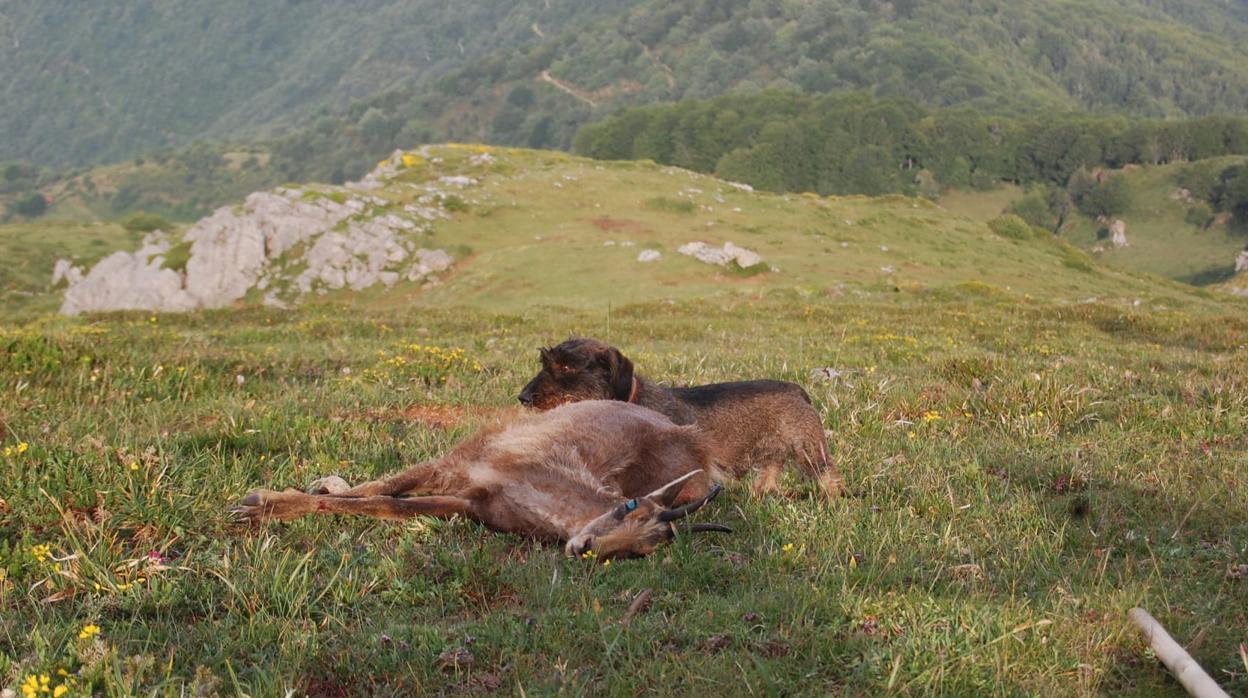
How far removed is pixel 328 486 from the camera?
4.55 metres

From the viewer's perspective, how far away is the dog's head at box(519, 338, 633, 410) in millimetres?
6078

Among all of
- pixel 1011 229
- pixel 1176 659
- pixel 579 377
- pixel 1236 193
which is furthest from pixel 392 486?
pixel 1236 193

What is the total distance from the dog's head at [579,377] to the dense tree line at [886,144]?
129939 mm

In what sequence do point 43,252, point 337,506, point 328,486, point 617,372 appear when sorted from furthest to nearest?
1. point 43,252
2. point 617,372
3. point 328,486
4. point 337,506

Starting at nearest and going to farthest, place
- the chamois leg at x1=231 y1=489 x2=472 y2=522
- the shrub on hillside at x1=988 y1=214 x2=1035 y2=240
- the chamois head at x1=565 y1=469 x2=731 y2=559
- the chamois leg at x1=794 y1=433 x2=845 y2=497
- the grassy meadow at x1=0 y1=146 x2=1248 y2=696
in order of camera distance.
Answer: the grassy meadow at x1=0 y1=146 x2=1248 y2=696, the chamois head at x1=565 y1=469 x2=731 y2=559, the chamois leg at x1=231 y1=489 x2=472 y2=522, the chamois leg at x1=794 y1=433 x2=845 y2=497, the shrub on hillside at x1=988 y1=214 x2=1035 y2=240

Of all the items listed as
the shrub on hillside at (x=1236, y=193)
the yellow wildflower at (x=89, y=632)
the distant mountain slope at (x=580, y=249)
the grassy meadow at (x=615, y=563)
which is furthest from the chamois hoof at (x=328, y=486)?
the shrub on hillside at (x=1236, y=193)

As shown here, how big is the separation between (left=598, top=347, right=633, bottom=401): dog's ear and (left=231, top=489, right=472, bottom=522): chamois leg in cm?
212

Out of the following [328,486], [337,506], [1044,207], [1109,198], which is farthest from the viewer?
[1044,207]

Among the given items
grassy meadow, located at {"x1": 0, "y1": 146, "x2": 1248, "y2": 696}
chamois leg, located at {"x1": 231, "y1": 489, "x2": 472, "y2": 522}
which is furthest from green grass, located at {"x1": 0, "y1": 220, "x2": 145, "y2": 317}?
chamois leg, located at {"x1": 231, "y1": 489, "x2": 472, "y2": 522}

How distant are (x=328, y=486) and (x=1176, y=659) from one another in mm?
4206

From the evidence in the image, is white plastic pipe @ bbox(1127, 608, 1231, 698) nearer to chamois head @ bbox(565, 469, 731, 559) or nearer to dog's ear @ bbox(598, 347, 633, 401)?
chamois head @ bbox(565, 469, 731, 559)

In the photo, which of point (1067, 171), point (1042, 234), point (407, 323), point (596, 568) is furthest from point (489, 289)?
point (1067, 171)

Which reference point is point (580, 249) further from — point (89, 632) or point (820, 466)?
point (89, 632)

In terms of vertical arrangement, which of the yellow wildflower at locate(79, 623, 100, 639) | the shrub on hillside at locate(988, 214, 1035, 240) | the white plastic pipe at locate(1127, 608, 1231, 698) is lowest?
the shrub on hillside at locate(988, 214, 1035, 240)
